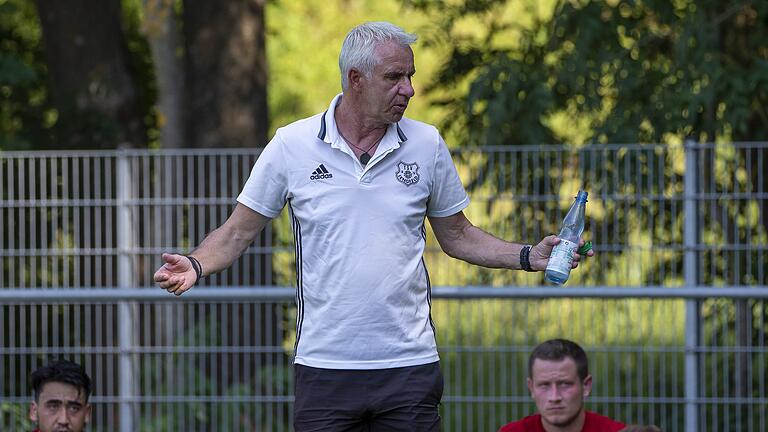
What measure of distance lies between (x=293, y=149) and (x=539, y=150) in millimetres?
3147

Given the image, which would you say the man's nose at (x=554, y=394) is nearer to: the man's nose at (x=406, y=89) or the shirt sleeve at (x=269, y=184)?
the shirt sleeve at (x=269, y=184)

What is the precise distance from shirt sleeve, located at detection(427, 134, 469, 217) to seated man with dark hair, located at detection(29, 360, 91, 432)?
83.0 inches

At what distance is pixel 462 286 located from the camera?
7.17 metres

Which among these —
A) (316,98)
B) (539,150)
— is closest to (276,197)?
(539,150)

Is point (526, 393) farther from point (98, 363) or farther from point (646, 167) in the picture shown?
point (98, 363)

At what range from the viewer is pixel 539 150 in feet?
24.7

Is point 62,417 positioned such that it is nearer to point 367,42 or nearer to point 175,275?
point 175,275

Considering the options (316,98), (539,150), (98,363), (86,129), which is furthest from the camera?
(316,98)

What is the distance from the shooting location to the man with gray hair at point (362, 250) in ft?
14.6

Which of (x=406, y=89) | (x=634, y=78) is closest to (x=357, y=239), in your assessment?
(x=406, y=89)

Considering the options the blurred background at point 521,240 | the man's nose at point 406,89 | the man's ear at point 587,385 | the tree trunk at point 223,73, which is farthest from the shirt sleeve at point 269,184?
the tree trunk at point 223,73

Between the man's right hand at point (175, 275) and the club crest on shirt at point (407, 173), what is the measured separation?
0.73 metres

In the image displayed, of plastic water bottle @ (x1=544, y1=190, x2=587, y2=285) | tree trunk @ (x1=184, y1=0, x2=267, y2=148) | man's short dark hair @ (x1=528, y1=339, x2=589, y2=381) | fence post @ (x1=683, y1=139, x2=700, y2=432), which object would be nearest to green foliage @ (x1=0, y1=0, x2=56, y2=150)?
tree trunk @ (x1=184, y1=0, x2=267, y2=148)

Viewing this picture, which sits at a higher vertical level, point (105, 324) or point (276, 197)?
point (276, 197)
